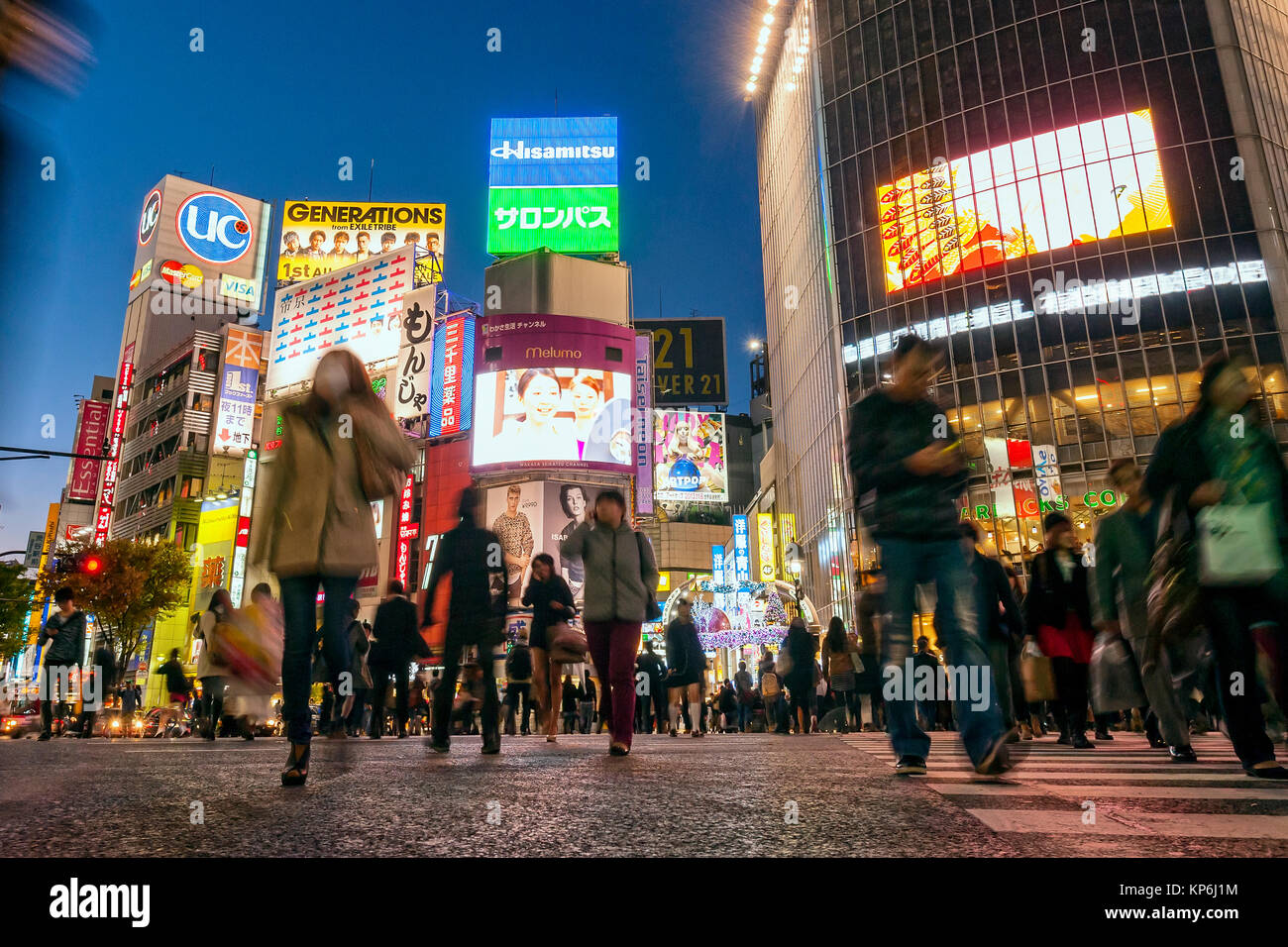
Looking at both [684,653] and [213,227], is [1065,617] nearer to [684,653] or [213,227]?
[684,653]

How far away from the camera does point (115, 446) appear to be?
62031 mm

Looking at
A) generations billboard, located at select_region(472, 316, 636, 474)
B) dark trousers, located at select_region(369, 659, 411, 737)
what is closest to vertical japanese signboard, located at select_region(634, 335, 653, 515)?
generations billboard, located at select_region(472, 316, 636, 474)

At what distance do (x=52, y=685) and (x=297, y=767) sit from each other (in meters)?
10.5

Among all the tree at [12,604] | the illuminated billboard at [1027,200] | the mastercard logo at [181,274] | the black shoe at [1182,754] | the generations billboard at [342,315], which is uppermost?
the mastercard logo at [181,274]

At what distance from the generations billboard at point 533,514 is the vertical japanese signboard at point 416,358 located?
Answer: 7565 millimetres

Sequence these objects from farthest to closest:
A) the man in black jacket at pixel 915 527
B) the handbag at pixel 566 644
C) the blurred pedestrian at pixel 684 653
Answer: the blurred pedestrian at pixel 684 653, the handbag at pixel 566 644, the man in black jacket at pixel 915 527

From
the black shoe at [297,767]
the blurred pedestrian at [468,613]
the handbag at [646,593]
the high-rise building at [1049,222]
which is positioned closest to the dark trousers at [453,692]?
the blurred pedestrian at [468,613]

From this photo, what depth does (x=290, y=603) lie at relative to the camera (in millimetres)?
3889

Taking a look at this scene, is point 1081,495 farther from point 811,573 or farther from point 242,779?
point 242,779

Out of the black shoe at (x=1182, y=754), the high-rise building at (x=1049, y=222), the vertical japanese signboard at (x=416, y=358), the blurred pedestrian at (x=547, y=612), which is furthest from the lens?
the vertical japanese signboard at (x=416, y=358)

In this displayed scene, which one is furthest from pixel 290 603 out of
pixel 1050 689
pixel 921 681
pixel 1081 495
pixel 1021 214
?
pixel 1021 214

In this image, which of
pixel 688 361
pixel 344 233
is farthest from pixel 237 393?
pixel 688 361

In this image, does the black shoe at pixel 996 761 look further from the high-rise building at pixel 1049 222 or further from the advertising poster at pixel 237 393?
the advertising poster at pixel 237 393

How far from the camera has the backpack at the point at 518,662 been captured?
485 inches
